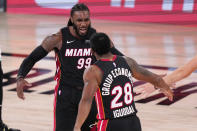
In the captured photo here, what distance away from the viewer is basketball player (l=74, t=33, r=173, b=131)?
5.31 metres

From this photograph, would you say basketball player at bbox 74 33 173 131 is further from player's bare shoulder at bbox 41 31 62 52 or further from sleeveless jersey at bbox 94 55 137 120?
player's bare shoulder at bbox 41 31 62 52

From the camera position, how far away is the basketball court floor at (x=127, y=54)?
8.86 metres

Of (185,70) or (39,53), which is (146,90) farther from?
(39,53)

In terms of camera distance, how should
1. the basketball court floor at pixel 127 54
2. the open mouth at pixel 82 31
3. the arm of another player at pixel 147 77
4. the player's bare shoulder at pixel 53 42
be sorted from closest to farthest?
the arm of another player at pixel 147 77 < the open mouth at pixel 82 31 < the player's bare shoulder at pixel 53 42 < the basketball court floor at pixel 127 54

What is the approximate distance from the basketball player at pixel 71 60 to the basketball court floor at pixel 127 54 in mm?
1851

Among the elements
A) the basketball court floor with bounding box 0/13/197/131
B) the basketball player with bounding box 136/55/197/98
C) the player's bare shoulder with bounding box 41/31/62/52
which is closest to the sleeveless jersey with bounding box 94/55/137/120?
the basketball player with bounding box 136/55/197/98

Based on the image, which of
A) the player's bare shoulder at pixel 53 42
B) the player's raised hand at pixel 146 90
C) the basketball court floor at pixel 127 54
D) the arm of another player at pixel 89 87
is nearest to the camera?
the arm of another player at pixel 89 87

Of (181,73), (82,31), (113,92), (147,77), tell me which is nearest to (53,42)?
(82,31)

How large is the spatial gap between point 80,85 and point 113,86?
125cm

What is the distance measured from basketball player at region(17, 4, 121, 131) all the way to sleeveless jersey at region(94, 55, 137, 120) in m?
1.11

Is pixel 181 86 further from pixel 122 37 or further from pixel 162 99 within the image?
pixel 122 37

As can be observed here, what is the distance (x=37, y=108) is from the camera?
9477 mm

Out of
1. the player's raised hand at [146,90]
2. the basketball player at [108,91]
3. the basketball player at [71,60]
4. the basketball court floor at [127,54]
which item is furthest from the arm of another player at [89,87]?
the basketball court floor at [127,54]

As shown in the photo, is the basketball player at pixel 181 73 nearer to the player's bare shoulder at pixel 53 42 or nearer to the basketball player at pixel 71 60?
the basketball player at pixel 71 60
